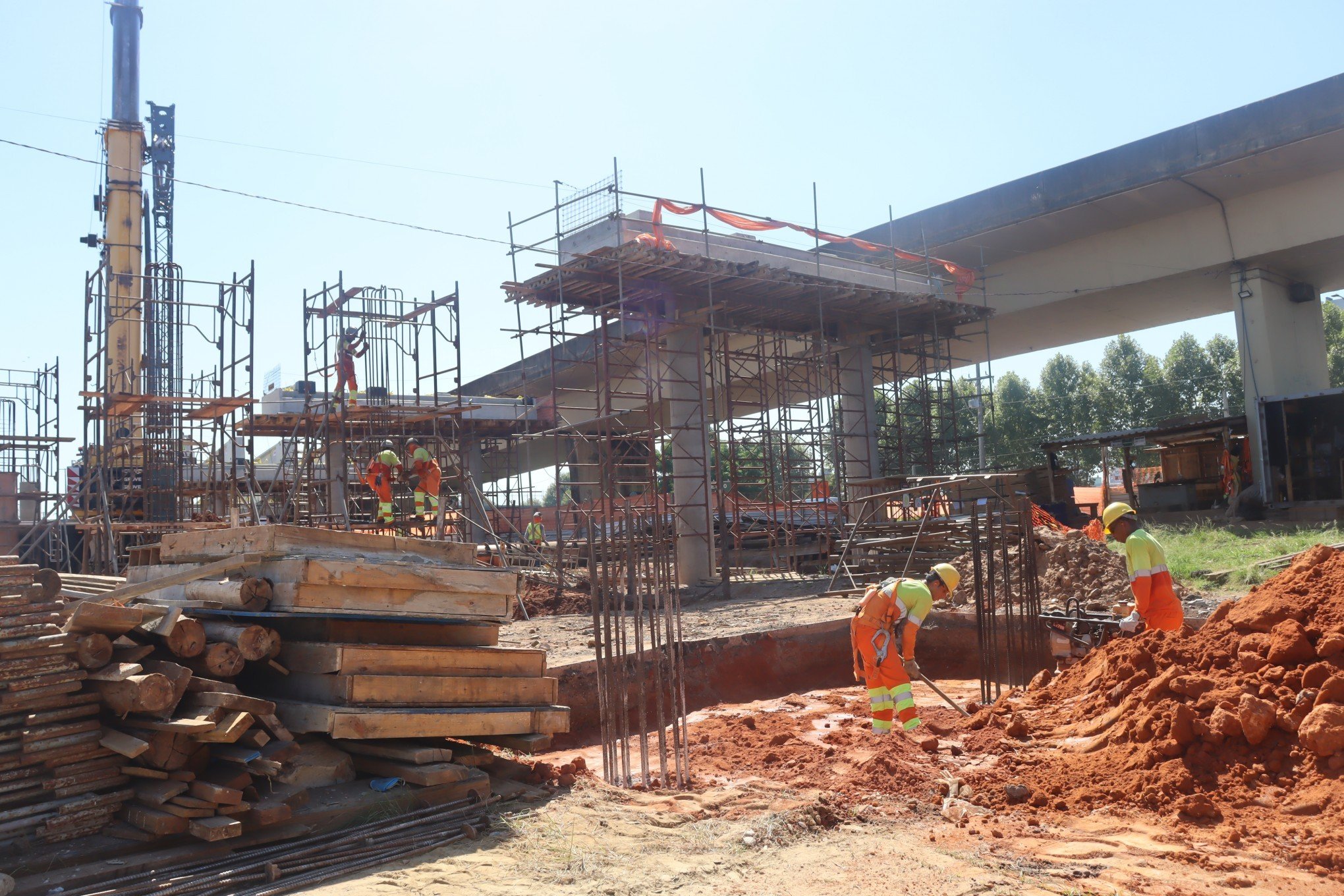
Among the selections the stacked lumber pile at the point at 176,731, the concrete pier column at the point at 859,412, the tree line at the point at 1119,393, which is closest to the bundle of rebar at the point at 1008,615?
the stacked lumber pile at the point at 176,731

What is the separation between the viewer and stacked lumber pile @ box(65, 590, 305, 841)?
17.6 feet

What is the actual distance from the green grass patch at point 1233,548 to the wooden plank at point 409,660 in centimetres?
1065

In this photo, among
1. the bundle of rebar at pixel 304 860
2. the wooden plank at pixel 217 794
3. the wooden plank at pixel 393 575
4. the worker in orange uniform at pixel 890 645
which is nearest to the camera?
the bundle of rebar at pixel 304 860

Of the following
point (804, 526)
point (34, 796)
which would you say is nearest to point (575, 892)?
point (34, 796)

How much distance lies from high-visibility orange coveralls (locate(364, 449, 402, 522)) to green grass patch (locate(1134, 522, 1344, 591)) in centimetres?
1161

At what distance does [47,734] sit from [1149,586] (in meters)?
8.61

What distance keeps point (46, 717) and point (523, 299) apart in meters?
14.5

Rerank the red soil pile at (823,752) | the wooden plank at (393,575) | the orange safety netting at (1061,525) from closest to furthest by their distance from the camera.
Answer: the wooden plank at (393,575) < the red soil pile at (823,752) < the orange safety netting at (1061,525)

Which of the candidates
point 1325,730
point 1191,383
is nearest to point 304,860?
Answer: point 1325,730

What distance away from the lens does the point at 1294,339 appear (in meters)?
22.4

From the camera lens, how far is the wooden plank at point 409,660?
20.8ft

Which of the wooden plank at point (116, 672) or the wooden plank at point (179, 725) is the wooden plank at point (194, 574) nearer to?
the wooden plank at point (116, 672)

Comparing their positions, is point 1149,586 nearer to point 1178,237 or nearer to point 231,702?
point 231,702

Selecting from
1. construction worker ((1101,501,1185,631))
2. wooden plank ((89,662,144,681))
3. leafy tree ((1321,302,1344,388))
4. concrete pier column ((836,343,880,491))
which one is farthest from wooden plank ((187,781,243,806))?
leafy tree ((1321,302,1344,388))
